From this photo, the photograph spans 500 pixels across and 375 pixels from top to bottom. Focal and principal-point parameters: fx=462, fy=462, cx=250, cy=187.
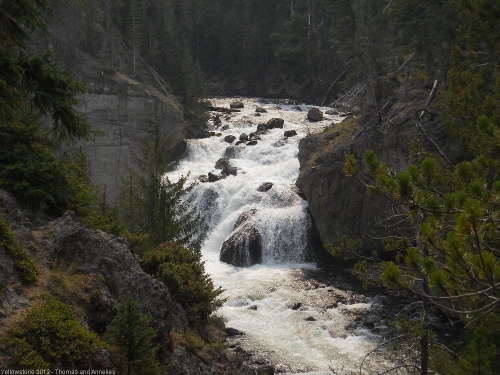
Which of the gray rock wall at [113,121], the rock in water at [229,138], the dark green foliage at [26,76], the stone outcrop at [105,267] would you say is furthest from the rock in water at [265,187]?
the stone outcrop at [105,267]

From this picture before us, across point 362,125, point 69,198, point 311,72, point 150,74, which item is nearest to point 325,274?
point 362,125

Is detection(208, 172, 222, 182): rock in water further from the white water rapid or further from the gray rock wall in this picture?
the gray rock wall

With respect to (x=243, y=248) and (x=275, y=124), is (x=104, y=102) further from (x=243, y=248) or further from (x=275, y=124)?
(x=243, y=248)

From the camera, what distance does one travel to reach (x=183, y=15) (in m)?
77.6

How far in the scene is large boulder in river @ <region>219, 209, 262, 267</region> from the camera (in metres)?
25.2

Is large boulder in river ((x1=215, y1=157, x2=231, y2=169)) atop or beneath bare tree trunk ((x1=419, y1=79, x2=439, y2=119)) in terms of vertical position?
beneath

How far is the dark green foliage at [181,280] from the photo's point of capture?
35.0ft

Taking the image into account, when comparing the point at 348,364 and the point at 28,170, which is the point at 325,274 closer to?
the point at 348,364

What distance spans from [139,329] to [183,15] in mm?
78569

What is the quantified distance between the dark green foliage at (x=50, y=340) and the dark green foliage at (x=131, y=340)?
0.43 meters

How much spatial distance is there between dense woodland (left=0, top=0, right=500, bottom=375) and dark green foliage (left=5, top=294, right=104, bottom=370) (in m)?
0.02

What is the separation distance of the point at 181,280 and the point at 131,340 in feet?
17.0

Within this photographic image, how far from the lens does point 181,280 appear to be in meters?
10.9

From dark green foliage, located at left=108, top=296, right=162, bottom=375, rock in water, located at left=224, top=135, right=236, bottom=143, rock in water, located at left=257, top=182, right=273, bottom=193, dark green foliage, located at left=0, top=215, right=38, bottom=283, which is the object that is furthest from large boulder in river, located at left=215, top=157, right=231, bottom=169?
dark green foliage, located at left=108, top=296, right=162, bottom=375
